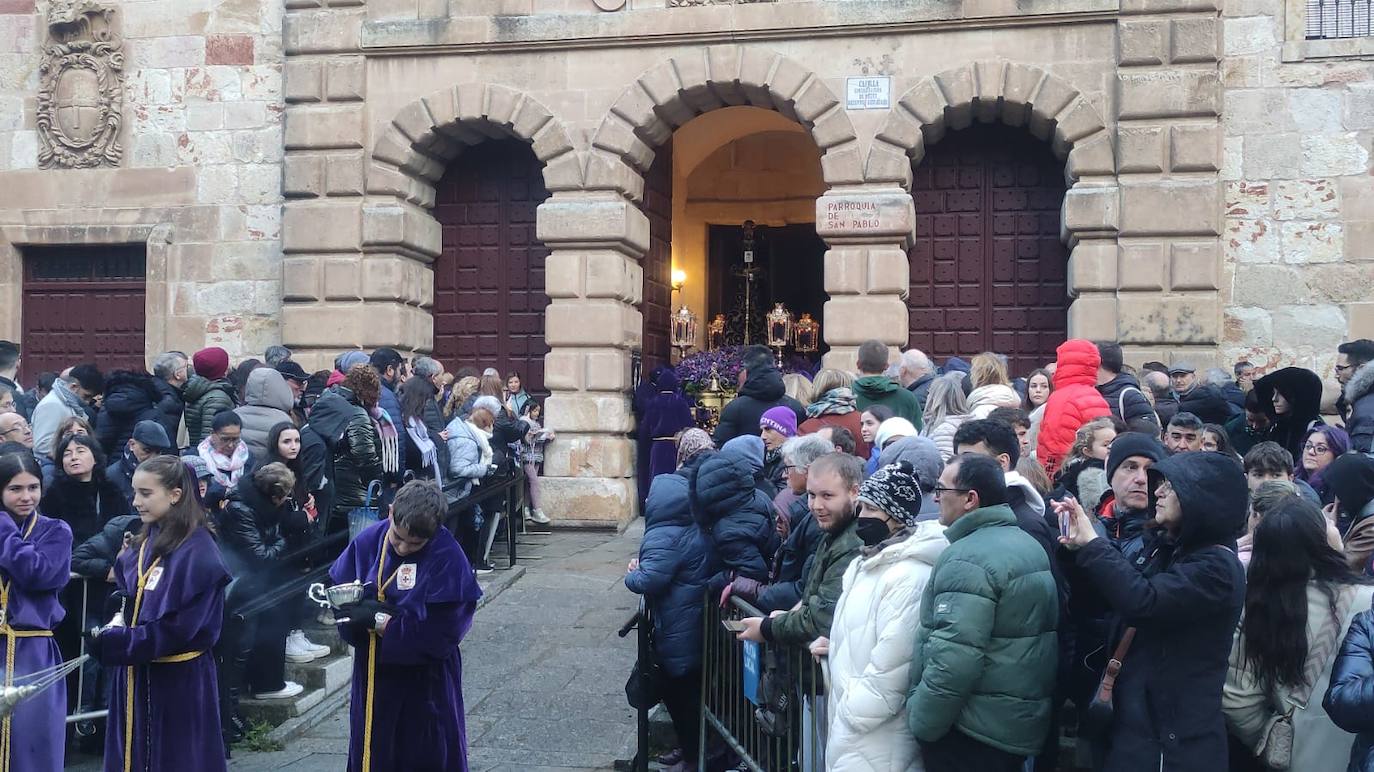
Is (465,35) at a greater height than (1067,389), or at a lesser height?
greater

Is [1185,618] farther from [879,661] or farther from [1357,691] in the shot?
[879,661]

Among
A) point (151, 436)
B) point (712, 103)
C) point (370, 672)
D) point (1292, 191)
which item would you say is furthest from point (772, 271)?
point (370, 672)

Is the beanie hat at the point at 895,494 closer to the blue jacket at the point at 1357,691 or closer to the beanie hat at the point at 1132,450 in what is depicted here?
the beanie hat at the point at 1132,450

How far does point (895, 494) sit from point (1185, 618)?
108cm

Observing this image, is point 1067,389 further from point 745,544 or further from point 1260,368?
point 1260,368

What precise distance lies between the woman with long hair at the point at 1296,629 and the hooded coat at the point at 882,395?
3678mm

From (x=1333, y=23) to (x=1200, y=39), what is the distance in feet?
4.37

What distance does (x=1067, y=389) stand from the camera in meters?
7.94

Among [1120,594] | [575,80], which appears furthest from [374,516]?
[575,80]

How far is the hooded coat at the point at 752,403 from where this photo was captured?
29.0ft

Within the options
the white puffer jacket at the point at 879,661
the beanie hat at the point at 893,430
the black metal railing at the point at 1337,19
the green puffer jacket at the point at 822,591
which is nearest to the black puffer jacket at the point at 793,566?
the green puffer jacket at the point at 822,591

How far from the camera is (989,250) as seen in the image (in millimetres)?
13945

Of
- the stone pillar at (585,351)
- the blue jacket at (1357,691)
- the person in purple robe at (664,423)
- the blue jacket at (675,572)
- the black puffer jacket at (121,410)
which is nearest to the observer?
the blue jacket at (1357,691)

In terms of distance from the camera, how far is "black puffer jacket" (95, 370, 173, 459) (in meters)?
9.38
